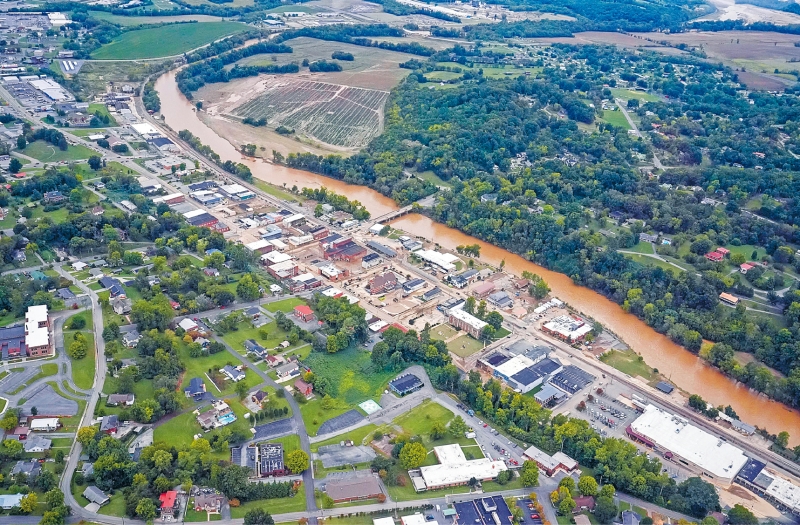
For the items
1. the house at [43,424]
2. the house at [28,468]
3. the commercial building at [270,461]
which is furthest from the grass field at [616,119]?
the house at [28,468]

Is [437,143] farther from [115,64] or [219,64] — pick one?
[115,64]

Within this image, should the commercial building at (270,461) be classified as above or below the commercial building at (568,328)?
below

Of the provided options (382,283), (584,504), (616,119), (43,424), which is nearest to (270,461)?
(43,424)

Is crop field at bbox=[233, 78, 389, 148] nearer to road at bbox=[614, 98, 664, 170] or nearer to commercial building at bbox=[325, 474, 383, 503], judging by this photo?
road at bbox=[614, 98, 664, 170]

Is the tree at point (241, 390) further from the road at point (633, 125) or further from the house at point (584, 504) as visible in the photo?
the road at point (633, 125)

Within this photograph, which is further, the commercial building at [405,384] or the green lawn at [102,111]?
the green lawn at [102,111]

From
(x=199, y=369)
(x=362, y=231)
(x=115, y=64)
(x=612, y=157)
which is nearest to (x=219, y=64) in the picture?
(x=115, y=64)

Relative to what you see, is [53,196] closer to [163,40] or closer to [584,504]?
[584,504]
